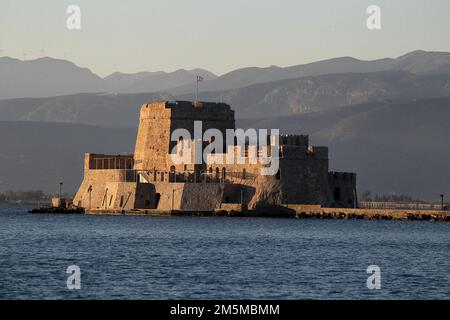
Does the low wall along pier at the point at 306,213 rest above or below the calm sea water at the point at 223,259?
above

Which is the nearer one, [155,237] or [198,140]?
[155,237]

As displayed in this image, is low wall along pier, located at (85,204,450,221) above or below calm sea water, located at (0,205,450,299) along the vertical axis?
above

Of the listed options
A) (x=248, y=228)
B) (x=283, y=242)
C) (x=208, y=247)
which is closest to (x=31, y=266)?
(x=208, y=247)

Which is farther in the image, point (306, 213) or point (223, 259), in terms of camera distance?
point (306, 213)

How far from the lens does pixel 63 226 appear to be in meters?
89.2

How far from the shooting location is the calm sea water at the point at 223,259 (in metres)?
45.0

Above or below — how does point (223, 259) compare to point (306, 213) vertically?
→ below

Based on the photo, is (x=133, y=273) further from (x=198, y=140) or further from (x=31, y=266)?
(x=198, y=140)

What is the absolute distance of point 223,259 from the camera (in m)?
58.5

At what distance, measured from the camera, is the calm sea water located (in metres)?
45.0

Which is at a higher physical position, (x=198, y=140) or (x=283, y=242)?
(x=198, y=140)

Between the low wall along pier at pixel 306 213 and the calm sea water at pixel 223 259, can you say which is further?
the low wall along pier at pixel 306 213

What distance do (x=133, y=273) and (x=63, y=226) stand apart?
39.4 m

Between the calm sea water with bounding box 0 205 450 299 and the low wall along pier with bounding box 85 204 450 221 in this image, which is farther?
the low wall along pier with bounding box 85 204 450 221
